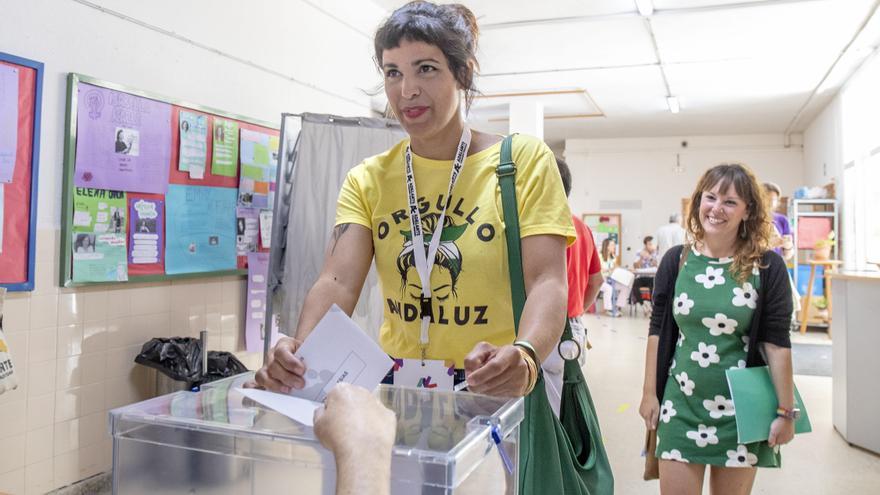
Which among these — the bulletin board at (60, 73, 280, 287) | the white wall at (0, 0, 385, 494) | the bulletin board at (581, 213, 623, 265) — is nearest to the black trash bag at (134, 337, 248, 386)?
the white wall at (0, 0, 385, 494)

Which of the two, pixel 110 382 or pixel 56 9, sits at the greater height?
pixel 56 9

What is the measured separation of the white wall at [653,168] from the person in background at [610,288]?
3.87 ft

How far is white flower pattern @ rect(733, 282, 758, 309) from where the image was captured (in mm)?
2085

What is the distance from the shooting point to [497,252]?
124 cm

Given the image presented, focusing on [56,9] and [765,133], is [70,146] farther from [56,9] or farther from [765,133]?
[765,133]

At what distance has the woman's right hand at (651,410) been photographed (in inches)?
87.8

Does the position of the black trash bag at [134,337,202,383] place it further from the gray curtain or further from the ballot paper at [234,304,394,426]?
the ballot paper at [234,304,394,426]

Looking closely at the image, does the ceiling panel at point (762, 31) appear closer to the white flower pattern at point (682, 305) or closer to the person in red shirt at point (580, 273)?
the person in red shirt at point (580, 273)

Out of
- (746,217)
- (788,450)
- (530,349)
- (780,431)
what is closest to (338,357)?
(530,349)

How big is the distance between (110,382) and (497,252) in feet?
8.97

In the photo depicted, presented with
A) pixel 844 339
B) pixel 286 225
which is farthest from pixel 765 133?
pixel 286 225

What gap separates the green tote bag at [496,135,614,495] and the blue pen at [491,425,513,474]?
208mm

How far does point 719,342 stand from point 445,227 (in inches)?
50.5

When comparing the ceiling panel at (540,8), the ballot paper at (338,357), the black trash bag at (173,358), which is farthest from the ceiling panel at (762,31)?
the ballot paper at (338,357)
